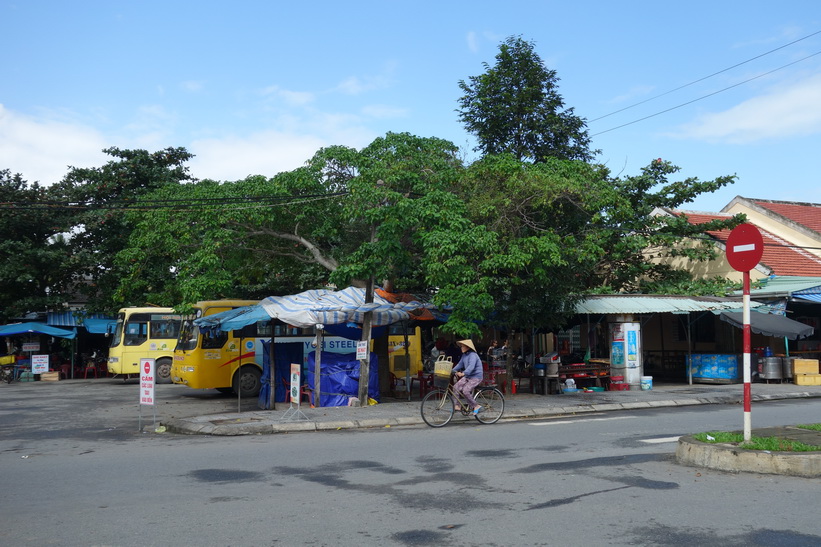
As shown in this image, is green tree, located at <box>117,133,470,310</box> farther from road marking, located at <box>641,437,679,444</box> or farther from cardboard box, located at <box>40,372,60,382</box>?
cardboard box, located at <box>40,372,60,382</box>

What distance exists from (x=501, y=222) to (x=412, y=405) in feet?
16.4

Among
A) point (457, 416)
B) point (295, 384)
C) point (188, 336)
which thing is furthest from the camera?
point (188, 336)

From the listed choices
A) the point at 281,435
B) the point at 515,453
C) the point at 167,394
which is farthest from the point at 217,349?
the point at 515,453

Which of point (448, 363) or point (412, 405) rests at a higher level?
point (448, 363)

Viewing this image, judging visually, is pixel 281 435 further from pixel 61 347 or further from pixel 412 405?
pixel 61 347

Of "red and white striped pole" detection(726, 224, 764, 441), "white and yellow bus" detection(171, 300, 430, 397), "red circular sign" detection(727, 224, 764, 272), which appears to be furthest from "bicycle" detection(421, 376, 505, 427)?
"red circular sign" detection(727, 224, 764, 272)

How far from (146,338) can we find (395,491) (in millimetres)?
21423

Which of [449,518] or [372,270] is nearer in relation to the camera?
[449,518]

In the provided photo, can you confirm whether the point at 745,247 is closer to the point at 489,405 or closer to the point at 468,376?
the point at 468,376

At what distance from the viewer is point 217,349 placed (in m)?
20.1

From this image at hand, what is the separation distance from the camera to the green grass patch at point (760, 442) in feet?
27.8

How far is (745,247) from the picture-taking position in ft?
29.9

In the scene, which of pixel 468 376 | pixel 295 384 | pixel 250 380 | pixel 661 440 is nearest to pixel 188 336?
pixel 250 380

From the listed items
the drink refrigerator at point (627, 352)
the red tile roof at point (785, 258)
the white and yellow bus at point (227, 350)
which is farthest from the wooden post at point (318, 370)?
the red tile roof at point (785, 258)
